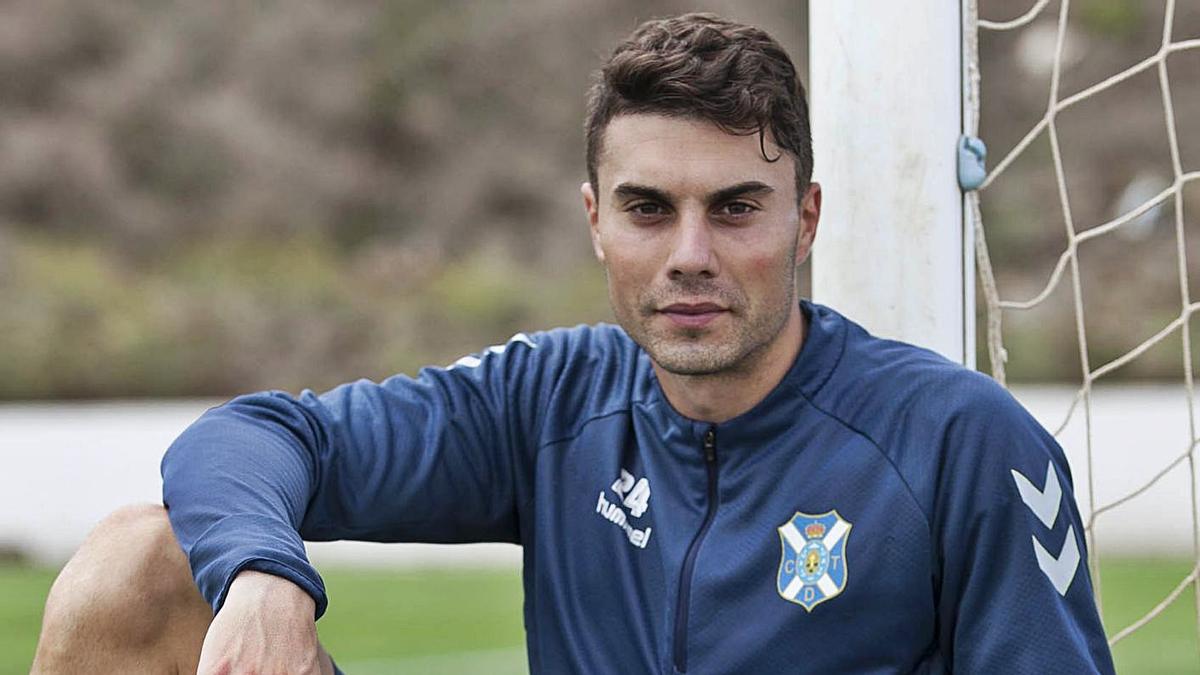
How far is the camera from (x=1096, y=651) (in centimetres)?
206

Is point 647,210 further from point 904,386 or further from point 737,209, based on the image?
point 904,386

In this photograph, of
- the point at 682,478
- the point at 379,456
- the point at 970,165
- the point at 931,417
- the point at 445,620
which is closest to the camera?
the point at 931,417

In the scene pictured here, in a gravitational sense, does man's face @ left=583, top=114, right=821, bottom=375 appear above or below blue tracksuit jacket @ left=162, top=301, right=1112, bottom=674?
above

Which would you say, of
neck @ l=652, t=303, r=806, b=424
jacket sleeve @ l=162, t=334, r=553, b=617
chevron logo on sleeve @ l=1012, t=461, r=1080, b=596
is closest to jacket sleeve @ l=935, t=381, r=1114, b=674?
chevron logo on sleeve @ l=1012, t=461, r=1080, b=596

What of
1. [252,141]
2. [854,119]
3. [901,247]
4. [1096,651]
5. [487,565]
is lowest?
[487,565]

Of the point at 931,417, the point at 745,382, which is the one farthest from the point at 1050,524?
the point at 745,382

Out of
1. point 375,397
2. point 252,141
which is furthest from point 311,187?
point 375,397

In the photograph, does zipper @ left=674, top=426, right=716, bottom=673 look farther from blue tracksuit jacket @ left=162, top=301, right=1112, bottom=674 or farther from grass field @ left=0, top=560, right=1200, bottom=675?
grass field @ left=0, top=560, right=1200, bottom=675

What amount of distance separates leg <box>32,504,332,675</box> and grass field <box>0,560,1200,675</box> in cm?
423

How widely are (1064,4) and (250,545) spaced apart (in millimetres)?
1409

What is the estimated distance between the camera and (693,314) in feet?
7.31

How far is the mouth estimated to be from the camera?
2227mm

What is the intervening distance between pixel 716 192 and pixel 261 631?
30.1 inches

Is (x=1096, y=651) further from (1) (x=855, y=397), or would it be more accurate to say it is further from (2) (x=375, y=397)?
(2) (x=375, y=397)
